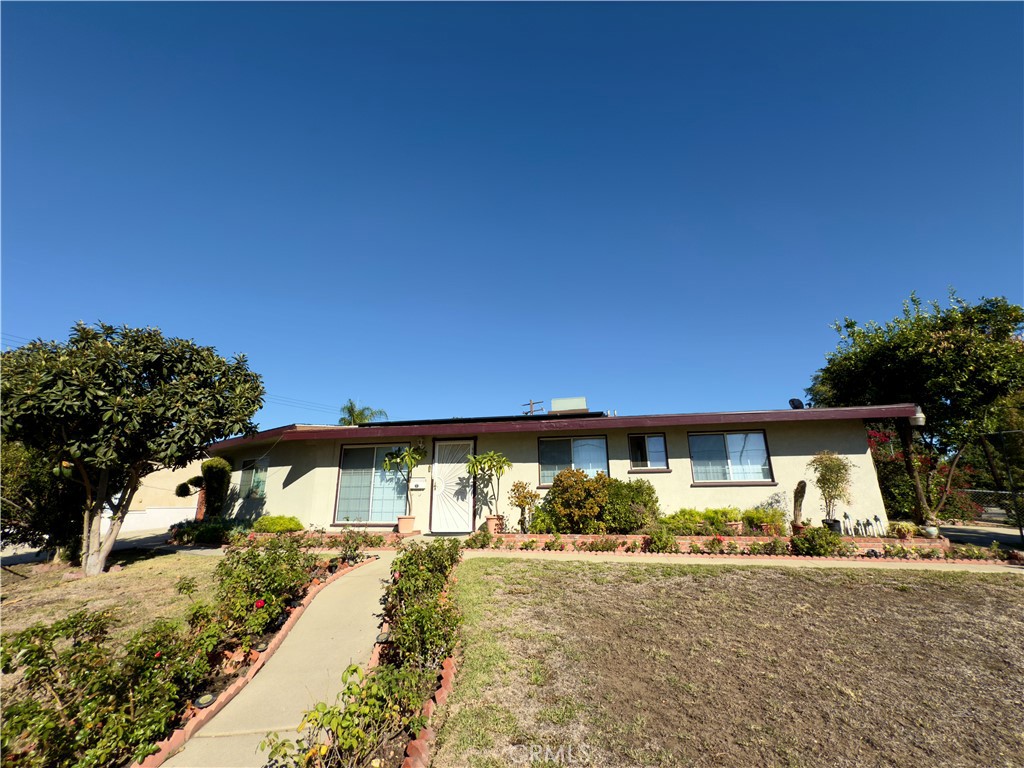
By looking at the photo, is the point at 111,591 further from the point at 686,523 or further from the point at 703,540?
the point at 686,523

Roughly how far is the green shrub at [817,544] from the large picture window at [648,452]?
3.66 meters

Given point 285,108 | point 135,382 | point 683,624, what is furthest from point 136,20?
point 683,624

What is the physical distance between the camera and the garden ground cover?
3234 millimetres

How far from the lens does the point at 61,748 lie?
2746 millimetres

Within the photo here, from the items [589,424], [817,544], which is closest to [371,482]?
[589,424]

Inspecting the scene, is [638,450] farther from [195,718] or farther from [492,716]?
[195,718]

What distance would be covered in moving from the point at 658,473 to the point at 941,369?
A: 1009 centimetres

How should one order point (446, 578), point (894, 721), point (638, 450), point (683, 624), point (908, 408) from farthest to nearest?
point (638, 450)
point (908, 408)
point (446, 578)
point (683, 624)
point (894, 721)

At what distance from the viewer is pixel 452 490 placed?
1310 centimetres

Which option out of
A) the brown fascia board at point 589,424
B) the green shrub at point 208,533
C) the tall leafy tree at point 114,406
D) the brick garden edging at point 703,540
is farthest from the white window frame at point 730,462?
the green shrub at point 208,533

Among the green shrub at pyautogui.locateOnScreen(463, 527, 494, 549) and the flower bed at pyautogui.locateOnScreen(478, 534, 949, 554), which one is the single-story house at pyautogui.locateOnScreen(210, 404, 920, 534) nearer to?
the flower bed at pyautogui.locateOnScreen(478, 534, 949, 554)

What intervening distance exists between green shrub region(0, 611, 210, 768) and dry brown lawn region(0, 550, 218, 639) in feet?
8.74

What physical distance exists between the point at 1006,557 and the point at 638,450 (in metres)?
7.54

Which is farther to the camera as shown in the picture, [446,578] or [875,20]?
[875,20]
